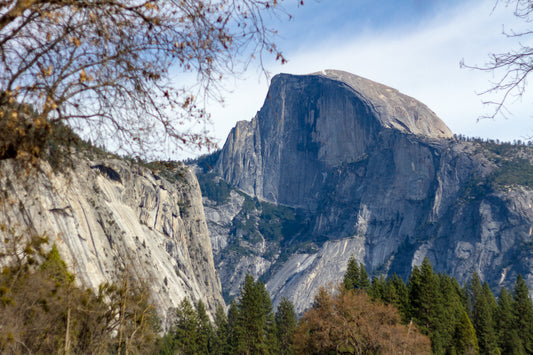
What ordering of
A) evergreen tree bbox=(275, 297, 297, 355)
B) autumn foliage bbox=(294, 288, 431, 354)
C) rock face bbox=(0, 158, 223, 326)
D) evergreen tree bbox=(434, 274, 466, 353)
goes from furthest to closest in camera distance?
rock face bbox=(0, 158, 223, 326), evergreen tree bbox=(275, 297, 297, 355), evergreen tree bbox=(434, 274, 466, 353), autumn foliage bbox=(294, 288, 431, 354)

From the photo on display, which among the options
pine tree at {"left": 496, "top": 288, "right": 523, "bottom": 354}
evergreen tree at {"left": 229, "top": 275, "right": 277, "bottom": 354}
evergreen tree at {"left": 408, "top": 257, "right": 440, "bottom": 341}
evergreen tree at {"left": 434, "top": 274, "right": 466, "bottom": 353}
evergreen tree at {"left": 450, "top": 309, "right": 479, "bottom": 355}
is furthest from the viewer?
pine tree at {"left": 496, "top": 288, "right": 523, "bottom": 354}

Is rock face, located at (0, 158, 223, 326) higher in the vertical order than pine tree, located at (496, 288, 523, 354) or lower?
higher

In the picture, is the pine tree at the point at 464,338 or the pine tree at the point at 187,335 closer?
the pine tree at the point at 464,338

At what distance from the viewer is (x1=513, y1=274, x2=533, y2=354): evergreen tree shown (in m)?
80.6

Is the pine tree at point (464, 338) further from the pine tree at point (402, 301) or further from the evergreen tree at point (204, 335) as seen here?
the evergreen tree at point (204, 335)

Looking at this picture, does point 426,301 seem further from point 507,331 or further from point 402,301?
point 507,331

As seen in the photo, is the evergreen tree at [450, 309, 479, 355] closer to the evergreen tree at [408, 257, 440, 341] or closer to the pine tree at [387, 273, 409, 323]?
the evergreen tree at [408, 257, 440, 341]

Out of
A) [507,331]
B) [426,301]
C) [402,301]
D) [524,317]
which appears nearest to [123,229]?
[402,301]

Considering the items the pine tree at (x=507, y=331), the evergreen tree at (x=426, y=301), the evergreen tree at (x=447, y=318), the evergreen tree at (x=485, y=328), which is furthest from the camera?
the pine tree at (x=507, y=331)

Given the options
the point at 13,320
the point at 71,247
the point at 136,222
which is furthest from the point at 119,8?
the point at 136,222

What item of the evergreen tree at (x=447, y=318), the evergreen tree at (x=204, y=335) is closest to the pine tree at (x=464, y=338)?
the evergreen tree at (x=447, y=318)

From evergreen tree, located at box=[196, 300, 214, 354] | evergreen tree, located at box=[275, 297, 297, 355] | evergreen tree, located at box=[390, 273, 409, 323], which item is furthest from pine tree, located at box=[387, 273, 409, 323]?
evergreen tree, located at box=[196, 300, 214, 354]

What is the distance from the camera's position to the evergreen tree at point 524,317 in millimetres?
80562

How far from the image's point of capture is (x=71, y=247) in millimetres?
100000
